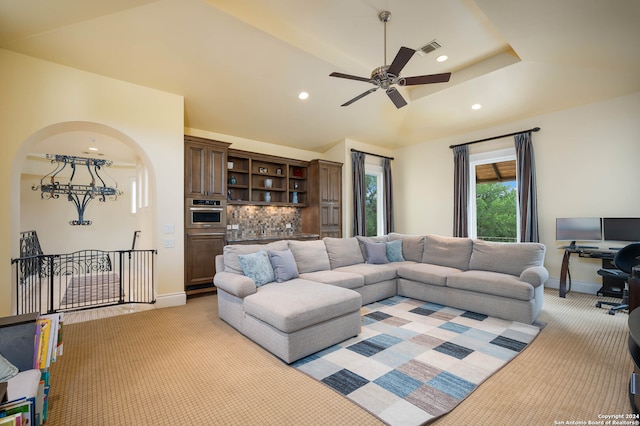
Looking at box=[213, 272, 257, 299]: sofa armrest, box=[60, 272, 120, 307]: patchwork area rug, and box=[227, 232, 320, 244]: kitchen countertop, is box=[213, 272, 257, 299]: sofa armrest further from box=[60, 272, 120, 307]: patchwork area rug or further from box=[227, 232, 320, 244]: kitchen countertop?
box=[60, 272, 120, 307]: patchwork area rug

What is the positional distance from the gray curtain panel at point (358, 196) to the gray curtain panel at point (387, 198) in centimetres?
81

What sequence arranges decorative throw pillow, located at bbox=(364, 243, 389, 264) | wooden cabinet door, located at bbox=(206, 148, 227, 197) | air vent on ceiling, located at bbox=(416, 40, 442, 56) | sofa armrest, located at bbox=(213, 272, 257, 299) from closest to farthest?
sofa armrest, located at bbox=(213, 272, 257, 299) → air vent on ceiling, located at bbox=(416, 40, 442, 56) → decorative throw pillow, located at bbox=(364, 243, 389, 264) → wooden cabinet door, located at bbox=(206, 148, 227, 197)

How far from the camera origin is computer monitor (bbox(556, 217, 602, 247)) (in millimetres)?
4613

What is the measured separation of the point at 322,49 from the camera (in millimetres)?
4484

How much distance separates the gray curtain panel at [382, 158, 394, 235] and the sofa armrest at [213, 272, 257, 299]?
193 inches

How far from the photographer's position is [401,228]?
7.74 m

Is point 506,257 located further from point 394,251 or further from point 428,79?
point 428,79

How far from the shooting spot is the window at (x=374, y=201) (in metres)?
7.61

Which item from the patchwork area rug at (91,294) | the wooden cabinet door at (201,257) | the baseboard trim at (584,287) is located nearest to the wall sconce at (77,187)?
the patchwork area rug at (91,294)

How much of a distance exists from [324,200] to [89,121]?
4298 millimetres

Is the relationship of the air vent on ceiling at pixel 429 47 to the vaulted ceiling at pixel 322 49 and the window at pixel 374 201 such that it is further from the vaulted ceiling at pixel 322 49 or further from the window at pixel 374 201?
the window at pixel 374 201

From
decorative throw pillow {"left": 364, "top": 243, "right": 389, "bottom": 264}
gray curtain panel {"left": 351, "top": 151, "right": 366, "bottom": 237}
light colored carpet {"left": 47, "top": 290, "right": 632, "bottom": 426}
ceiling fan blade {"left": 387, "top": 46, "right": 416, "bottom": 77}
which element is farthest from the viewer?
gray curtain panel {"left": 351, "top": 151, "right": 366, "bottom": 237}

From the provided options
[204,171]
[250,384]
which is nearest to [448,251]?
[250,384]

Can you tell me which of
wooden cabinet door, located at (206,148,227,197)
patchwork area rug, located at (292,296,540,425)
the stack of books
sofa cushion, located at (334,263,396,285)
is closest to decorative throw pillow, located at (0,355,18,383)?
the stack of books
